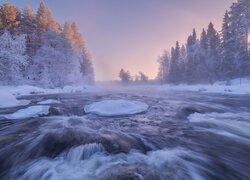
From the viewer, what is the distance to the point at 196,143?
5.21 meters

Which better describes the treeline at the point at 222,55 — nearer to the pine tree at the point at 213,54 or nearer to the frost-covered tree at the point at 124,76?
the pine tree at the point at 213,54

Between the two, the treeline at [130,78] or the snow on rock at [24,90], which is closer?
the snow on rock at [24,90]

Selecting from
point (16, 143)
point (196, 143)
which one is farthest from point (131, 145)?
point (16, 143)

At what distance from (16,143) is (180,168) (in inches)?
193

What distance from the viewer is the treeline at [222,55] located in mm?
30402

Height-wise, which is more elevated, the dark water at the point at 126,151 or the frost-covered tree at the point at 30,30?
the frost-covered tree at the point at 30,30

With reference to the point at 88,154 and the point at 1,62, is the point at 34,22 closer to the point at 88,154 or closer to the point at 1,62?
the point at 1,62

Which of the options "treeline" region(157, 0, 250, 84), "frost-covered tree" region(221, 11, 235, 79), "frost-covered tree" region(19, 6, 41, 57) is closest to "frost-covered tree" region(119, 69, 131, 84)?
"treeline" region(157, 0, 250, 84)

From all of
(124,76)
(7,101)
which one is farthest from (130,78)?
(7,101)

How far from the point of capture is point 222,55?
1384 inches

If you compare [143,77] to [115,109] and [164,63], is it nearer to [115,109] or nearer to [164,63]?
[164,63]

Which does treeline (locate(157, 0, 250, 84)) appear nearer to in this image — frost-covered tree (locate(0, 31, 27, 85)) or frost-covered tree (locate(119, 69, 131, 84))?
frost-covered tree (locate(119, 69, 131, 84))

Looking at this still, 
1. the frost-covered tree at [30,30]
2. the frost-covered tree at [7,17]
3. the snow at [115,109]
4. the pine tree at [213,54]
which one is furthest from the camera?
the pine tree at [213,54]

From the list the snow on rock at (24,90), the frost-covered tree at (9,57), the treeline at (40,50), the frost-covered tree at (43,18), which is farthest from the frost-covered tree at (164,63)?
the frost-covered tree at (9,57)
